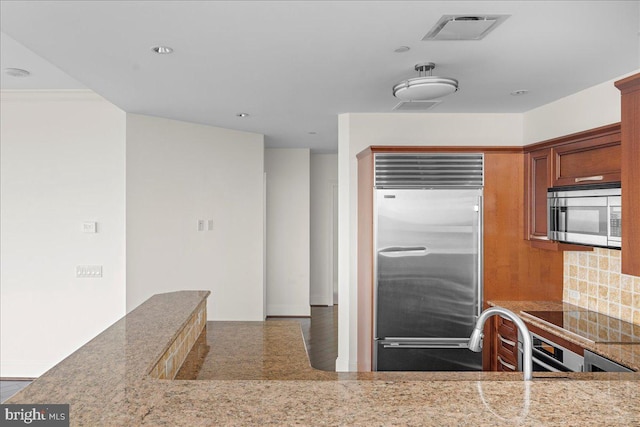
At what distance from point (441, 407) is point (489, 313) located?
→ 625mm

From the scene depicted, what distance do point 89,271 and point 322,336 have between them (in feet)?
9.47

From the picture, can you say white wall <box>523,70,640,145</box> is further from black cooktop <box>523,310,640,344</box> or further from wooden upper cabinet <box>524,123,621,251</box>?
black cooktop <box>523,310,640,344</box>

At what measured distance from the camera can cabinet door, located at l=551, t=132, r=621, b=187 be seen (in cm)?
279

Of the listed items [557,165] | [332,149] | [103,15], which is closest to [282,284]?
[332,149]

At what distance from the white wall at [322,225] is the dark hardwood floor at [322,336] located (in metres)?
0.33

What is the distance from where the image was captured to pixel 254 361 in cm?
216

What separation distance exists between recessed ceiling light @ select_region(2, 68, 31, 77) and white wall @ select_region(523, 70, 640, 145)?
14.6 feet

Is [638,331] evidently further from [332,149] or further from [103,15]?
[332,149]

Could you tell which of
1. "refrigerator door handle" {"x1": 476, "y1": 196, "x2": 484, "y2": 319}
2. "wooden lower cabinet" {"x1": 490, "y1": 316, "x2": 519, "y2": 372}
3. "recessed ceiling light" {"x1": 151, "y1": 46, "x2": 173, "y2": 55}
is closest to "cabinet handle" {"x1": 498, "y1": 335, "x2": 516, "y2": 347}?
"wooden lower cabinet" {"x1": 490, "y1": 316, "x2": 519, "y2": 372}

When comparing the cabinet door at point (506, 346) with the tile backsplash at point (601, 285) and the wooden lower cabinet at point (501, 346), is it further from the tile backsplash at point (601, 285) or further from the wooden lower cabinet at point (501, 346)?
the tile backsplash at point (601, 285)

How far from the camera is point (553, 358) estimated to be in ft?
9.45

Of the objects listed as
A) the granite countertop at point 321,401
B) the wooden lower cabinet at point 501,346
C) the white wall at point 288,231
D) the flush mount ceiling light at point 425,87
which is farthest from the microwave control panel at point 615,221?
the white wall at point 288,231

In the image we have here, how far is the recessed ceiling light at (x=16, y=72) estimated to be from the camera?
3814 millimetres

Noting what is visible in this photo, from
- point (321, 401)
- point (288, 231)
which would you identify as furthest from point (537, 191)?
point (288, 231)
